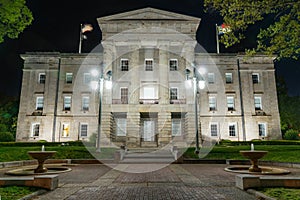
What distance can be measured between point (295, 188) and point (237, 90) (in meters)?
30.6

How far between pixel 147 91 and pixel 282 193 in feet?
86.2

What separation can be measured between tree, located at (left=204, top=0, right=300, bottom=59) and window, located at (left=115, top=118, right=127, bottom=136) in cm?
2483

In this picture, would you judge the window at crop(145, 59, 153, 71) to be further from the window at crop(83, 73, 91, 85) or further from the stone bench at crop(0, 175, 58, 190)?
the stone bench at crop(0, 175, 58, 190)

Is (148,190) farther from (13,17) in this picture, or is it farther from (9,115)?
(9,115)

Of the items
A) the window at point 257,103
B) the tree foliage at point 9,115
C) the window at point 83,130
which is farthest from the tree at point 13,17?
the window at point 257,103

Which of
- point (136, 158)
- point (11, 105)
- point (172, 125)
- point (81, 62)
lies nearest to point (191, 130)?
point (172, 125)

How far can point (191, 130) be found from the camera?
3053 cm

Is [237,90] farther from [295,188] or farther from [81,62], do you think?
[295,188]

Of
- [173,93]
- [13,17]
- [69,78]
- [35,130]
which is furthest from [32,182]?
[69,78]

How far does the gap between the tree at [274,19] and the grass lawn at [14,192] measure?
9.73 m

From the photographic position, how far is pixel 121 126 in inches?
1302

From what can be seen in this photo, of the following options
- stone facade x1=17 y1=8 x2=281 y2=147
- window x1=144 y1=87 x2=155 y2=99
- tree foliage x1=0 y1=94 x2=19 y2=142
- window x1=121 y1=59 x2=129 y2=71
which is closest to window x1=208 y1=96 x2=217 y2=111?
stone facade x1=17 y1=8 x2=281 y2=147

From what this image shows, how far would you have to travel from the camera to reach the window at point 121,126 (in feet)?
107

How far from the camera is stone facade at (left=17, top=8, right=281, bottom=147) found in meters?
31.4
